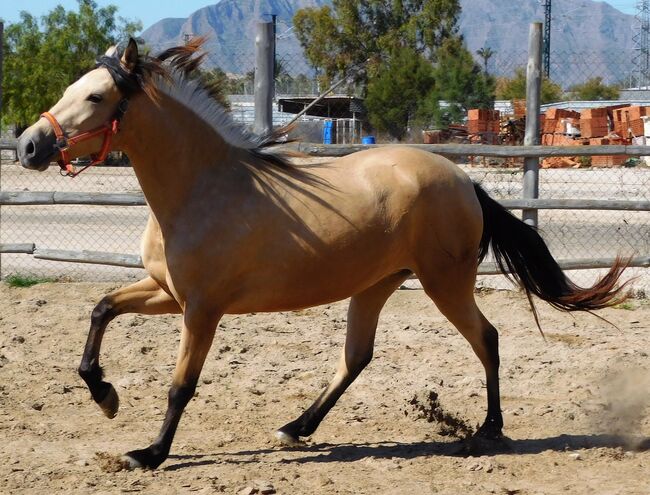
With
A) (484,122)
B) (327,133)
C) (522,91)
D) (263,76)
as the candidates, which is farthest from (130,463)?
(522,91)

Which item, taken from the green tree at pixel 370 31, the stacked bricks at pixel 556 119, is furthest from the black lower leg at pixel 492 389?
the green tree at pixel 370 31

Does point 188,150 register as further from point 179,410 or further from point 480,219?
point 480,219

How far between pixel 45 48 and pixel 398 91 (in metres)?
12.9

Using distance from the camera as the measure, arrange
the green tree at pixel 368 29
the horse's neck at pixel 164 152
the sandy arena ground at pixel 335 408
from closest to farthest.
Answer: the sandy arena ground at pixel 335 408 → the horse's neck at pixel 164 152 → the green tree at pixel 368 29

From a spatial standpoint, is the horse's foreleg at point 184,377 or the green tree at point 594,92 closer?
the horse's foreleg at point 184,377

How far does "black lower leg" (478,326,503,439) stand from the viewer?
4836 millimetres

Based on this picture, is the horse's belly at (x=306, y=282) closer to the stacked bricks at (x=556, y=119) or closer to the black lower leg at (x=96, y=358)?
the black lower leg at (x=96, y=358)

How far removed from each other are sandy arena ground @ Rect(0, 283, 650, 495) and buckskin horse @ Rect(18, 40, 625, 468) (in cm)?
27

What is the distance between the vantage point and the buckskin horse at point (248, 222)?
4273 mm

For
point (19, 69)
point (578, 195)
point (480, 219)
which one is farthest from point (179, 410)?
point (19, 69)

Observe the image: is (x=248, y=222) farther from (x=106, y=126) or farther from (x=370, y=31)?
(x=370, y=31)

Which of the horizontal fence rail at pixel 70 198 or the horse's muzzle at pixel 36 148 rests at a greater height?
the horse's muzzle at pixel 36 148

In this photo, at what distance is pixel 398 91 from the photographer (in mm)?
35719

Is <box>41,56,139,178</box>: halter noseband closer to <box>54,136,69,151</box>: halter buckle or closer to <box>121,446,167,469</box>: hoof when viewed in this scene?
<box>54,136,69,151</box>: halter buckle
